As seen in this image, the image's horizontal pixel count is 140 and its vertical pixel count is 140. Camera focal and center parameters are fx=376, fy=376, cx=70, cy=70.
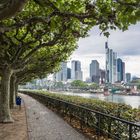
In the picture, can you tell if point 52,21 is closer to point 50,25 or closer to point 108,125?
point 50,25

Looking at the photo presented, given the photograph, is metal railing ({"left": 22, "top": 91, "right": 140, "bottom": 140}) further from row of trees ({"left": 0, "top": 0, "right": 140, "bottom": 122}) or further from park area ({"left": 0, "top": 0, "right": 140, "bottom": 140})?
row of trees ({"left": 0, "top": 0, "right": 140, "bottom": 122})

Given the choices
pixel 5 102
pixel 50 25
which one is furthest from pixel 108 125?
pixel 5 102

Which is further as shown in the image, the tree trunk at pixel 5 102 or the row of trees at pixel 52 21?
the tree trunk at pixel 5 102

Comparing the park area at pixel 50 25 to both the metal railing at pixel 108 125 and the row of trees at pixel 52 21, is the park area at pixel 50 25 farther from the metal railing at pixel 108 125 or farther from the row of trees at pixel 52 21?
the metal railing at pixel 108 125

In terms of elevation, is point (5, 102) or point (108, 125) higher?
point (5, 102)

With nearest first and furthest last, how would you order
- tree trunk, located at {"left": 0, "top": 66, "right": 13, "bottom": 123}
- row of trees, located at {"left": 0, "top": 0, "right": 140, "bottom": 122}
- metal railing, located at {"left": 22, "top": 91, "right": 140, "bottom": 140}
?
row of trees, located at {"left": 0, "top": 0, "right": 140, "bottom": 122} → metal railing, located at {"left": 22, "top": 91, "right": 140, "bottom": 140} → tree trunk, located at {"left": 0, "top": 66, "right": 13, "bottom": 123}

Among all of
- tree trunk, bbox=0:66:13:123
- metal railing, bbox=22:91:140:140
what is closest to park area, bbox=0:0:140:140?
tree trunk, bbox=0:66:13:123

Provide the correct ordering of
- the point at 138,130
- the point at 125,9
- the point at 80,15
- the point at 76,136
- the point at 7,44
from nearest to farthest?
the point at 125,9
the point at 138,130
the point at 80,15
the point at 76,136
the point at 7,44

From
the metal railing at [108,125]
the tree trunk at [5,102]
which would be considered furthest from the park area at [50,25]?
the metal railing at [108,125]

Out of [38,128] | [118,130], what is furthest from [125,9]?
[38,128]

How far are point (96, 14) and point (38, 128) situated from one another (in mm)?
8280

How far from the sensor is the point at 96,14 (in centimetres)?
1217

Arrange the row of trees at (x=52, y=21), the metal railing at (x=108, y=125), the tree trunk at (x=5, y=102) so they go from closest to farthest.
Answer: the row of trees at (x=52, y=21), the metal railing at (x=108, y=125), the tree trunk at (x=5, y=102)

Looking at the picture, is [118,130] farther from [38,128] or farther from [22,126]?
[22,126]
